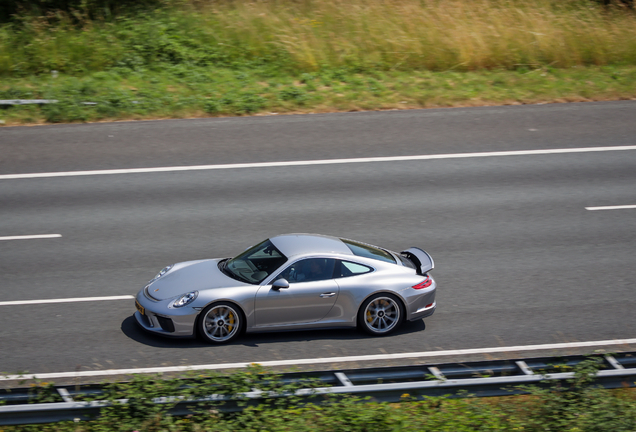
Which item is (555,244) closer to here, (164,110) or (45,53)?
(164,110)

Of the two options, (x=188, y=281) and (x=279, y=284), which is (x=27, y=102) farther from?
(x=279, y=284)

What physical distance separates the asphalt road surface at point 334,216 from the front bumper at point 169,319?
0.23m

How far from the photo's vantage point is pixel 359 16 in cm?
2206

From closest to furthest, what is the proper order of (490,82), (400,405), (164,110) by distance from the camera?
(400,405), (164,110), (490,82)

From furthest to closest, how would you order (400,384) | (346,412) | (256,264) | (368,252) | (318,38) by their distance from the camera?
(318,38)
(368,252)
(256,264)
(400,384)
(346,412)

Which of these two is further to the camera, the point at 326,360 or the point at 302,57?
the point at 302,57

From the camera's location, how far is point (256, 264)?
9.47m

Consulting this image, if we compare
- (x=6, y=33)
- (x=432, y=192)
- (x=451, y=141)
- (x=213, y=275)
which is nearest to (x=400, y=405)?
(x=213, y=275)

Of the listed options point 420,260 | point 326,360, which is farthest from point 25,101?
point 326,360

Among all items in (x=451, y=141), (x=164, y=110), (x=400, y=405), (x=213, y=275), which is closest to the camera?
(x=400, y=405)

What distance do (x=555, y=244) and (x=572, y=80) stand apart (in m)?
9.11

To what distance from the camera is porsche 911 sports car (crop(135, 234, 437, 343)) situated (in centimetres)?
885

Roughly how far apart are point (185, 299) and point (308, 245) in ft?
5.96

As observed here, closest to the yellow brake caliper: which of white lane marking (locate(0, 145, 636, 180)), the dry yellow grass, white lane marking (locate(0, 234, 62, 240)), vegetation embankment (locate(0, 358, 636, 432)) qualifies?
vegetation embankment (locate(0, 358, 636, 432))
